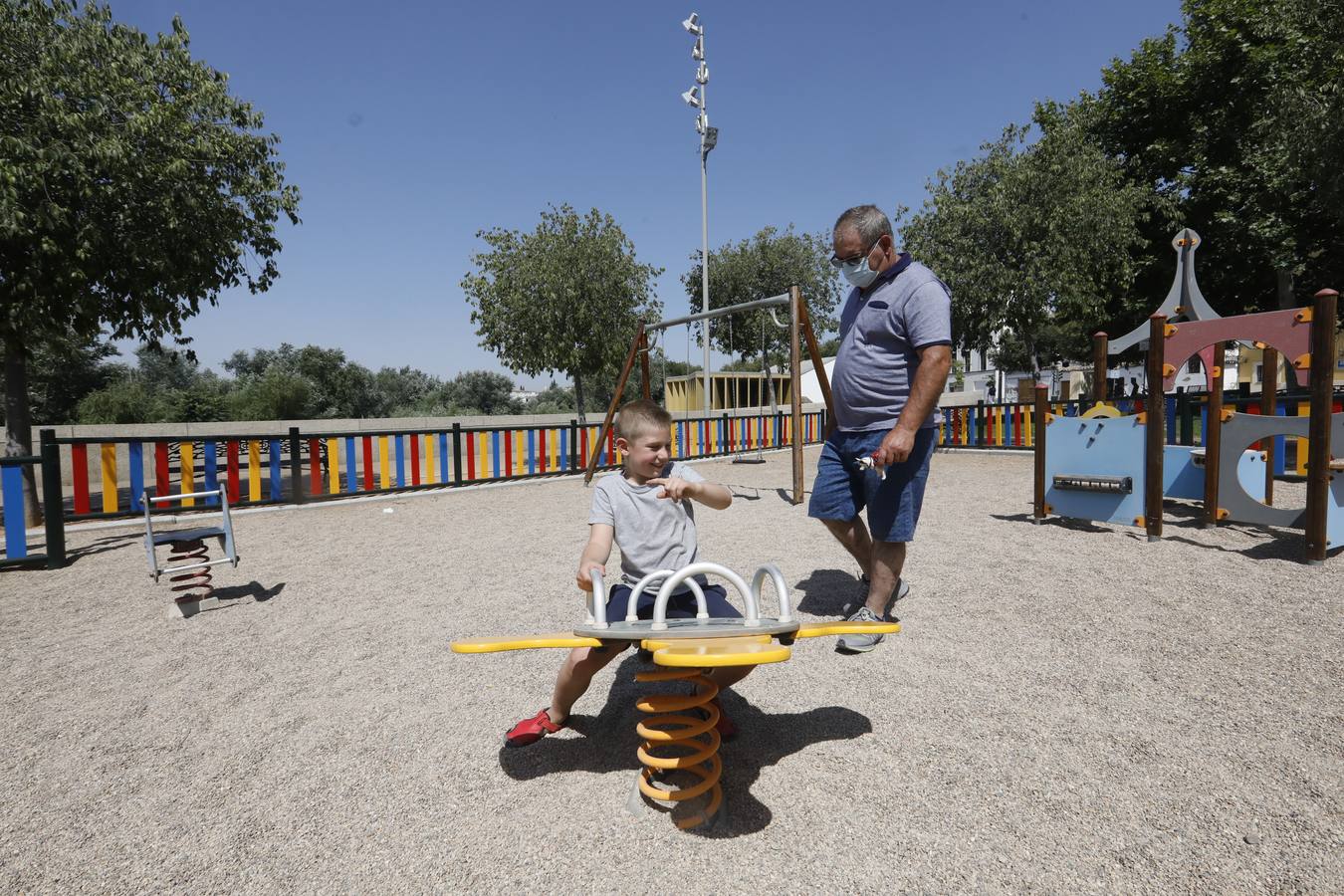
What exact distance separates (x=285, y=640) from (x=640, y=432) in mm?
2776

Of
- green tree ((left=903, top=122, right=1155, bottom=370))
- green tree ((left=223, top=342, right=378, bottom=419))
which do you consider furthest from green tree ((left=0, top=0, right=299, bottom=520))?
green tree ((left=223, top=342, right=378, bottom=419))

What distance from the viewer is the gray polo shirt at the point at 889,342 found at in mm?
3211

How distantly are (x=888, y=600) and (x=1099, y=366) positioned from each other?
5.14m

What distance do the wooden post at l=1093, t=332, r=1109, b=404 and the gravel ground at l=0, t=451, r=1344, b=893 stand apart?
2.54m

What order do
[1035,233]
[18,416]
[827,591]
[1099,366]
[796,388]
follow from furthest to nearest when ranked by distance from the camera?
[1035,233] < [18,416] < [796,388] < [1099,366] < [827,591]

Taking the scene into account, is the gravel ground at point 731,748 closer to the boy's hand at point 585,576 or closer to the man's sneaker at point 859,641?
the man's sneaker at point 859,641

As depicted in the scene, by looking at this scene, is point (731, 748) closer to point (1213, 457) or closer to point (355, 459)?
point (1213, 457)

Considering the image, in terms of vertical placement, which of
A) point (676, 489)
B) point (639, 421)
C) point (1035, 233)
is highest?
point (1035, 233)

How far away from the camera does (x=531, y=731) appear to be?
2.55 m

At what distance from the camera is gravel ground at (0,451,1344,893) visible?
1.90m

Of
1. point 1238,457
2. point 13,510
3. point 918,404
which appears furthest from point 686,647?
point 13,510

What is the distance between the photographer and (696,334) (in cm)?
2802

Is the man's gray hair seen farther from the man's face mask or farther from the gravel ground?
the gravel ground

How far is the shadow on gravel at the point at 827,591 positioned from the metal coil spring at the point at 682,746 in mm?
2040
